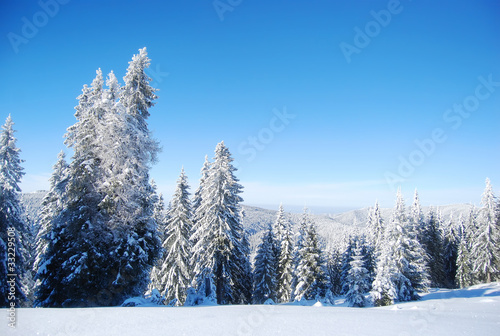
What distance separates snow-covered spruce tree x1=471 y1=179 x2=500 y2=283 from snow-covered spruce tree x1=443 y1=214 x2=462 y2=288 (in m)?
11.1

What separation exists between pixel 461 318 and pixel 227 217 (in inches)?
732

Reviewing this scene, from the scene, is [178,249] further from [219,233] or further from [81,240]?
[81,240]

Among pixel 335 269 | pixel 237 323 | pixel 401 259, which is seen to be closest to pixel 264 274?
pixel 401 259

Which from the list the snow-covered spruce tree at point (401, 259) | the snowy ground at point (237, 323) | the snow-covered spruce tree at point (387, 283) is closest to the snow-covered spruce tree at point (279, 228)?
the snow-covered spruce tree at point (401, 259)

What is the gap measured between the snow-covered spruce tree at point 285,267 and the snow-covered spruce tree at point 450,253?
33.7 meters

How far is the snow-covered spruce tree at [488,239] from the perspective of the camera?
36031mm

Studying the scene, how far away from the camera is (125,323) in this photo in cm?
575

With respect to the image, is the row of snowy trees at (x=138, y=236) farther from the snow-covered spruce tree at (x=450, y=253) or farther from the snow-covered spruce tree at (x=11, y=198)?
the snow-covered spruce tree at (x=450, y=253)

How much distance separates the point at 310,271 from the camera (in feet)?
99.9

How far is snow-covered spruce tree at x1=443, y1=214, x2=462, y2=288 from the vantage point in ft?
157

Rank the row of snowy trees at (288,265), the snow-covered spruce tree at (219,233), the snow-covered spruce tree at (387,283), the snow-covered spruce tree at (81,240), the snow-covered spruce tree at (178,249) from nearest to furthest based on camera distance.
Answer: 1. the snow-covered spruce tree at (81,240)
2. the snow-covered spruce tree at (219,233)
3. the snow-covered spruce tree at (387,283)
4. the snow-covered spruce tree at (178,249)
5. the row of snowy trees at (288,265)

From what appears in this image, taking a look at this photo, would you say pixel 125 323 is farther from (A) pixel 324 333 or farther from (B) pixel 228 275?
(B) pixel 228 275

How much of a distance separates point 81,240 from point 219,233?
1138 cm

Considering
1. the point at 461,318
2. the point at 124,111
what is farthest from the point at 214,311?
the point at 124,111
